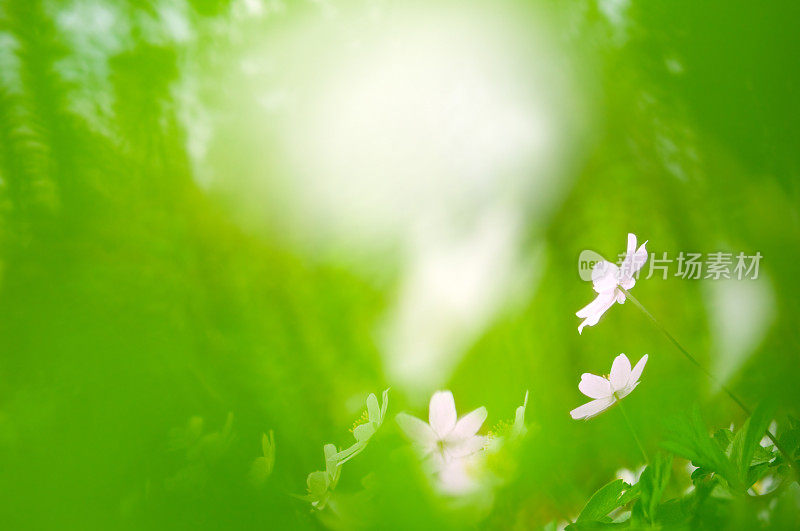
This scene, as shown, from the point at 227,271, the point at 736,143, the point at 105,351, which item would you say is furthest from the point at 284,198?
the point at 105,351

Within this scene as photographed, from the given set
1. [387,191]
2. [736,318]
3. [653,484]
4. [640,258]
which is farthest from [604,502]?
[387,191]

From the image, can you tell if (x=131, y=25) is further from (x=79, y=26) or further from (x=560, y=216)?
(x=560, y=216)

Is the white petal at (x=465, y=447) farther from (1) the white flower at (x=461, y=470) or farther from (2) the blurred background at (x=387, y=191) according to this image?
(2) the blurred background at (x=387, y=191)

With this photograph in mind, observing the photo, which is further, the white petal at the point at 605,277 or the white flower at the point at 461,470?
the white petal at the point at 605,277

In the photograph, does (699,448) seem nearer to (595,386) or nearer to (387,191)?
(595,386)

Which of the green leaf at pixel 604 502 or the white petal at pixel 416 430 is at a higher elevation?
the white petal at pixel 416 430

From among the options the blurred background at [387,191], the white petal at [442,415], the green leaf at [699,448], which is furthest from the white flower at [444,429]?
the blurred background at [387,191]
